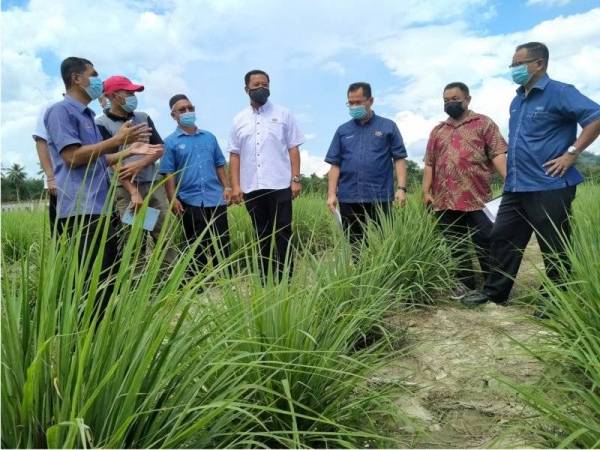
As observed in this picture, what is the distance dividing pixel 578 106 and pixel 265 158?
7.62 feet

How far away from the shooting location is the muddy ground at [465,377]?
2.02 metres

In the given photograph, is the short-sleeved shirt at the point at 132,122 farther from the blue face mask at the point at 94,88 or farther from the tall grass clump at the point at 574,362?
the tall grass clump at the point at 574,362

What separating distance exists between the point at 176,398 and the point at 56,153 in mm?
1993

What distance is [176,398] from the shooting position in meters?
1.42

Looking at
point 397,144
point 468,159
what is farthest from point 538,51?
point 397,144

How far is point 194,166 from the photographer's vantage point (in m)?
4.43

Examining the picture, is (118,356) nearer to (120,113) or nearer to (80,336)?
(80,336)

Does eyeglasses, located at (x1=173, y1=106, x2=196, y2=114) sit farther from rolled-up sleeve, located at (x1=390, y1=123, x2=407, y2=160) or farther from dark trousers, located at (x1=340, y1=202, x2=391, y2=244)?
rolled-up sleeve, located at (x1=390, y1=123, x2=407, y2=160)

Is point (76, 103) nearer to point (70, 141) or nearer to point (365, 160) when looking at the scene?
point (70, 141)

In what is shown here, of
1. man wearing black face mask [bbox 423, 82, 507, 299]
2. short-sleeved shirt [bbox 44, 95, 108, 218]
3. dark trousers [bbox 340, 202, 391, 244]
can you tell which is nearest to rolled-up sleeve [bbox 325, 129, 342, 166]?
dark trousers [bbox 340, 202, 391, 244]

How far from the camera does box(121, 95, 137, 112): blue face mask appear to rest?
3932 millimetres

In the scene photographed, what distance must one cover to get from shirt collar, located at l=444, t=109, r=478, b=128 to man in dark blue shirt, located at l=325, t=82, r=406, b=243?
428 mm

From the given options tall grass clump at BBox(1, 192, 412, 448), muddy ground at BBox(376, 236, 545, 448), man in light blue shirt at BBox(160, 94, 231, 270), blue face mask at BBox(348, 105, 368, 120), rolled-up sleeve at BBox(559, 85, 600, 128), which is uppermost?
blue face mask at BBox(348, 105, 368, 120)

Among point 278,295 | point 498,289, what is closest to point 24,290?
point 278,295
